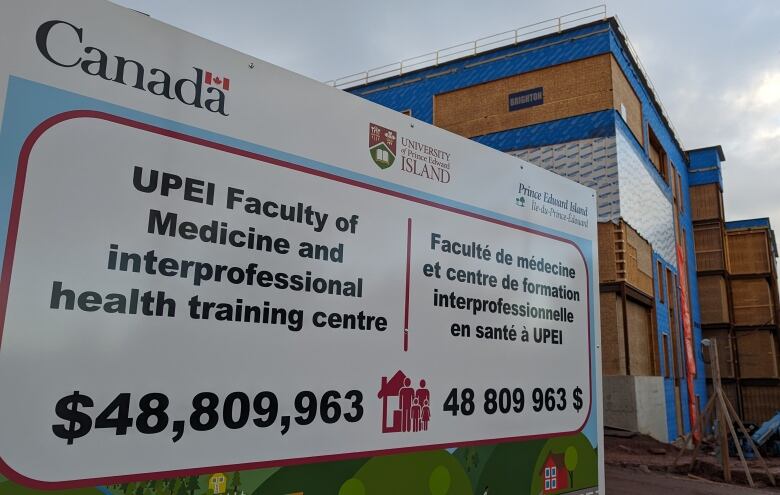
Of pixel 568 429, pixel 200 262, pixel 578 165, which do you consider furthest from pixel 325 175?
pixel 578 165

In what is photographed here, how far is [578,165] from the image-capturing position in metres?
20.9

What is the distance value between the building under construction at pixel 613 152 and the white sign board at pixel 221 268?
17.7 meters

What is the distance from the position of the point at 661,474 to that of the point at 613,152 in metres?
11.2

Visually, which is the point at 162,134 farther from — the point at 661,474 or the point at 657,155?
the point at 657,155

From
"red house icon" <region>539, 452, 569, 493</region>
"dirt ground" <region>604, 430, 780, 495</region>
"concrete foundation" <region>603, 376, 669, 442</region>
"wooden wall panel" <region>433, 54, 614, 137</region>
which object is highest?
"wooden wall panel" <region>433, 54, 614, 137</region>

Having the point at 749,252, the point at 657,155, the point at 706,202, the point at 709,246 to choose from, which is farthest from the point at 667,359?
the point at 749,252

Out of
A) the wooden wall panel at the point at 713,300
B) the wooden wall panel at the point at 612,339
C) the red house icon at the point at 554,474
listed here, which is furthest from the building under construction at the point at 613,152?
the red house icon at the point at 554,474

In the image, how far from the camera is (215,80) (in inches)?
83.0

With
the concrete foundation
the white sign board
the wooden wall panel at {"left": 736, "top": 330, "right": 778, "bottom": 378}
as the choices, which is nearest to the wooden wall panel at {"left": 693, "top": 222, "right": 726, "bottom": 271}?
the wooden wall panel at {"left": 736, "top": 330, "right": 778, "bottom": 378}

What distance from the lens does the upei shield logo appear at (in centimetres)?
252

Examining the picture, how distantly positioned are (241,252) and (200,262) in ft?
0.52

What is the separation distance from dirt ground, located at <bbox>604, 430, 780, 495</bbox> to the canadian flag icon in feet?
36.1

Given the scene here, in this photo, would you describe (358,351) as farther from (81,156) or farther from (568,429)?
(568,429)

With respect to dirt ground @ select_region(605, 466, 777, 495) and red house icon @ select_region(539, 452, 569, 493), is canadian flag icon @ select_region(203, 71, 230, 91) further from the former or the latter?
dirt ground @ select_region(605, 466, 777, 495)
